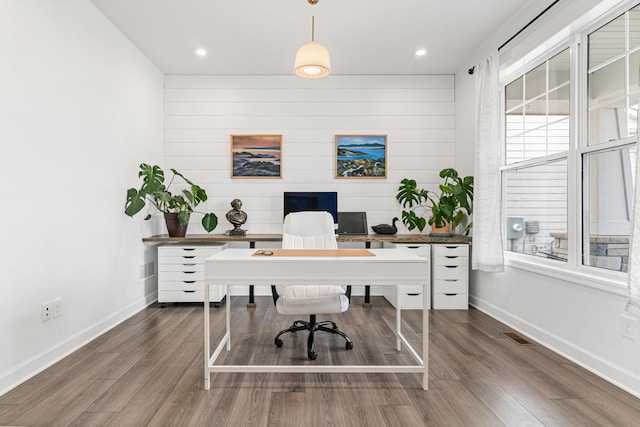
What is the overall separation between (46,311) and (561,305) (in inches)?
147

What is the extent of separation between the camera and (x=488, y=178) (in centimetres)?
345

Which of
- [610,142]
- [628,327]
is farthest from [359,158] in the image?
[628,327]

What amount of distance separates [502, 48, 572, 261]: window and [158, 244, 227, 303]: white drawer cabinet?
3.23 m

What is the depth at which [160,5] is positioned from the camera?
119 inches

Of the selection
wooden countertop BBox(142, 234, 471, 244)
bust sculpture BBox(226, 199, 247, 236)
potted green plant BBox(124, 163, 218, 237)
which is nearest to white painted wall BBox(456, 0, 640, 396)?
wooden countertop BBox(142, 234, 471, 244)

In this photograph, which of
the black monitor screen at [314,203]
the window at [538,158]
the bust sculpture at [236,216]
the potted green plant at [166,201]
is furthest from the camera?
the black monitor screen at [314,203]

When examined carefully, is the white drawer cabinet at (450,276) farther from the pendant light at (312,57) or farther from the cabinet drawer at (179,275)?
the cabinet drawer at (179,275)

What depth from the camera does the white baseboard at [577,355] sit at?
2.09 meters

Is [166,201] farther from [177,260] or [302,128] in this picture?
[302,128]

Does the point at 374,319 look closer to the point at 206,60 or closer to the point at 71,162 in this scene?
the point at 71,162

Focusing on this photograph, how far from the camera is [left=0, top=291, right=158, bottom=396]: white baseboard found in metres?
2.13

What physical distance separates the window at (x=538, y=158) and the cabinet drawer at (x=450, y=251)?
430 mm

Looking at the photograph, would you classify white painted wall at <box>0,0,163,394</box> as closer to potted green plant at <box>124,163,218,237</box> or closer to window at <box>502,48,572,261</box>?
potted green plant at <box>124,163,218,237</box>

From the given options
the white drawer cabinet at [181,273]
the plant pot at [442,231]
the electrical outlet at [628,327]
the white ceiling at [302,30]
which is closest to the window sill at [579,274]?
the electrical outlet at [628,327]
